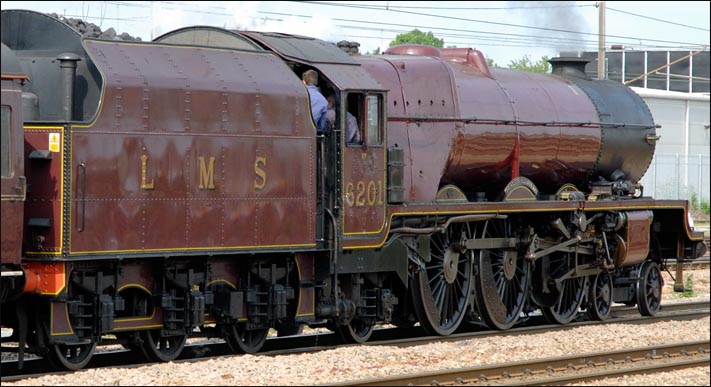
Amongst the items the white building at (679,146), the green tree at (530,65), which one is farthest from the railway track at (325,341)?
the green tree at (530,65)

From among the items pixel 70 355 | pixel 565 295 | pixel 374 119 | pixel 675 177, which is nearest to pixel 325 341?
pixel 374 119

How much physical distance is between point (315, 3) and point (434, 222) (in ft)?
22.7

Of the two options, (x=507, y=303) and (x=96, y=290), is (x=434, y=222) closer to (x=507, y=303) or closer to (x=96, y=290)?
(x=507, y=303)

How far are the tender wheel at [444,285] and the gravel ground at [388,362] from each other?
983mm

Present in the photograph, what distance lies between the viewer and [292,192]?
1287 centimetres

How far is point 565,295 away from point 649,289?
6.70 ft

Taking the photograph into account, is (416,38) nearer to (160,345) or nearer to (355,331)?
(355,331)

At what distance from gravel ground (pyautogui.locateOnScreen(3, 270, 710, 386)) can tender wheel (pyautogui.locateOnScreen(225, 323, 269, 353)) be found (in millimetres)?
766

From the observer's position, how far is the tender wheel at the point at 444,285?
49.0 ft

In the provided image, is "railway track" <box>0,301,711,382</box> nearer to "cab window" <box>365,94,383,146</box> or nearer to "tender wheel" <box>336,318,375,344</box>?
"tender wheel" <box>336,318,375,344</box>

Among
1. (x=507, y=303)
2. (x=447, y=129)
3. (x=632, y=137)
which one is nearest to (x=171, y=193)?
(x=447, y=129)

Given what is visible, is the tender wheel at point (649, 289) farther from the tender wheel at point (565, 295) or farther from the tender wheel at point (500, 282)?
the tender wheel at point (500, 282)

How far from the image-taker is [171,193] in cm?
1159

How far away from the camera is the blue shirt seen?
13.2 meters
